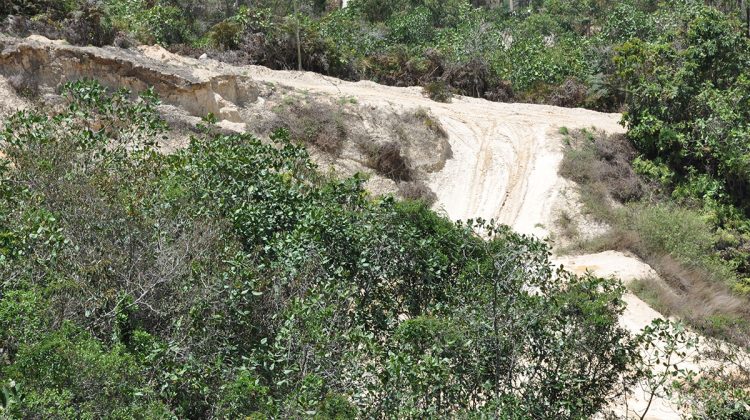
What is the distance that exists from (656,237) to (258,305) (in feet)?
45.5

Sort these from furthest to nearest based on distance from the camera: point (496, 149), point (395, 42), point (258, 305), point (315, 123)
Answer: point (395, 42)
point (496, 149)
point (315, 123)
point (258, 305)

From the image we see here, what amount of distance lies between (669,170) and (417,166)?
7.38 meters

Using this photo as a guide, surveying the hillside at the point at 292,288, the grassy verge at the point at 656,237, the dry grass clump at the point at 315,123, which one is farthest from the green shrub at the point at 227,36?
the grassy verge at the point at 656,237

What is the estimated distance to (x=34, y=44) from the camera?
75.8 feet

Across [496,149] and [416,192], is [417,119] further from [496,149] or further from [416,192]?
[416,192]

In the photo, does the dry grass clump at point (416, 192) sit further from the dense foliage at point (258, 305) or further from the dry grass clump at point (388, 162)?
the dense foliage at point (258, 305)

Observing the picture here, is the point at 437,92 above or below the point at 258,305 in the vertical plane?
below

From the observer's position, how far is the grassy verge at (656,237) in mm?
20125

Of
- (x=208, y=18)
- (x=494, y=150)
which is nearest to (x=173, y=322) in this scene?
(x=494, y=150)

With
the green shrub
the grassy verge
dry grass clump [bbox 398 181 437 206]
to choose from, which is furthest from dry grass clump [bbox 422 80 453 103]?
the green shrub

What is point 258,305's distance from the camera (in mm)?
12062

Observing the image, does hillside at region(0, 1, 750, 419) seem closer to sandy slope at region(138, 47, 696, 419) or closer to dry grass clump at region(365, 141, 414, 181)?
sandy slope at region(138, 47, 696, 419)

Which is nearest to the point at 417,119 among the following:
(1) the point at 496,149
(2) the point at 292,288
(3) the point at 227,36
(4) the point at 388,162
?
(4) the point at 388,162

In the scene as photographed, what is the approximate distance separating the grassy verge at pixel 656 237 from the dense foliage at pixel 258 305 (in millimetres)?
5525
